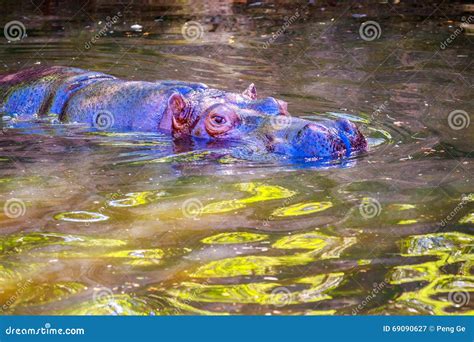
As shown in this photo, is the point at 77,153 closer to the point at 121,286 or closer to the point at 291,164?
the point at 291,164

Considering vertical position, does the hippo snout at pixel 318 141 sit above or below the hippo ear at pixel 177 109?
below

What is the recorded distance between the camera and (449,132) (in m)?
8.99

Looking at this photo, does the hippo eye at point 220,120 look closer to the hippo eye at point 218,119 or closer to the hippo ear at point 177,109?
the hippo eye at point 218,119

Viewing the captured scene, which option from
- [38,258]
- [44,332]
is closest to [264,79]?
[38,258]

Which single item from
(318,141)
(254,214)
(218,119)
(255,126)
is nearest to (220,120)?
(218,119)

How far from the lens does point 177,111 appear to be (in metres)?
8.64

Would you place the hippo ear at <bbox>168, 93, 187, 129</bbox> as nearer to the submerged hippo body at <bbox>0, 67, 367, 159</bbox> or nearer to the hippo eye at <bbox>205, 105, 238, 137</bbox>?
the submerged hippo body at <bbox>0, 67, 367, 159</bbox>

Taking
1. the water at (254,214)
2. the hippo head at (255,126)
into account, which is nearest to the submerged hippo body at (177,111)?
the hippo head at (255,126)

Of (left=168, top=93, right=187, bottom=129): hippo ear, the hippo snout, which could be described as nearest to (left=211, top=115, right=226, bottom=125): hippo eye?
(left=168, top=93, right=187, bottom=129): hippo ear

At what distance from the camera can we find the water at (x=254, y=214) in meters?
4.95

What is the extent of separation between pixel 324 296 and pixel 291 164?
273 centimetres

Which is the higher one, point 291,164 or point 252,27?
point 252,27

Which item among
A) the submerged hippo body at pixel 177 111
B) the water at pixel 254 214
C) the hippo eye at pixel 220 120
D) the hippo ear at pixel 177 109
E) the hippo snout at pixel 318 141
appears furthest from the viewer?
the hippo ear at pixel 177 109

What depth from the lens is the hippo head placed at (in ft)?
25.3
